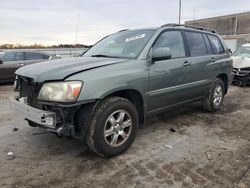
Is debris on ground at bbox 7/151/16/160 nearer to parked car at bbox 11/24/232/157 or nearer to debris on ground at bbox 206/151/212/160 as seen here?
parked car at bbox 11/24/232/157

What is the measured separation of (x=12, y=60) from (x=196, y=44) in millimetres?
7916

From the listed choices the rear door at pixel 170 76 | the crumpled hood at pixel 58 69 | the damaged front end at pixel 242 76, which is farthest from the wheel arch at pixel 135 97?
the damaged front end at pixel 242 76

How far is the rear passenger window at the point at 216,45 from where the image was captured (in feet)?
20.1

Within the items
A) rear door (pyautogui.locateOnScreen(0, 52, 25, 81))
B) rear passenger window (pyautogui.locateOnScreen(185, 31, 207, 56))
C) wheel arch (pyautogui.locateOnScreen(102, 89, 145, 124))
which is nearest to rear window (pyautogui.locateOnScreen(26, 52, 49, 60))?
rear door (pyautogui.locateOnScreen(0, 52, 25, 81))

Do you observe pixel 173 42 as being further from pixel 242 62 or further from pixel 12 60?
pixel 12 60

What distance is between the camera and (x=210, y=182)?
3.15 meters

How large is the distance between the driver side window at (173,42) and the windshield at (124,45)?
200 millimetres

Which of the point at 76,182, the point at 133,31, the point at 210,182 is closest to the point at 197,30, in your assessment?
the point at 133,31

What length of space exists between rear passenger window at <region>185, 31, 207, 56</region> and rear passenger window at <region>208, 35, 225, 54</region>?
0.46 m

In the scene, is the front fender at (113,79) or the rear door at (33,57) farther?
the rear door at (33,57)

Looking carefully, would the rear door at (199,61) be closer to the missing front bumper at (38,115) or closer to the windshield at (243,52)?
the missing front bumper at (38,115)

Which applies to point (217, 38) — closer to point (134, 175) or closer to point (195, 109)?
point (195, 109)

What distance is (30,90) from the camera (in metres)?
3.72

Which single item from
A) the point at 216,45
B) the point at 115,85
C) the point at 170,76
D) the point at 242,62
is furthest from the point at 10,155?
the point at 242,62
